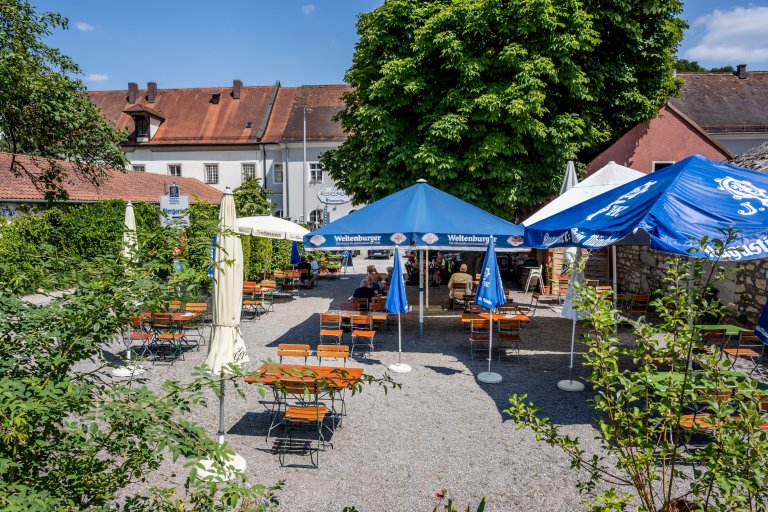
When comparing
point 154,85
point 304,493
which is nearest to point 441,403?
point 304,493

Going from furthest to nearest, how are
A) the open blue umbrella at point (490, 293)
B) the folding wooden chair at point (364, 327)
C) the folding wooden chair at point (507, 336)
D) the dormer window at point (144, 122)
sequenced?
the dormer window at point (144, 122) → the folding wooden chair at point (364, 327) → the folding wooden chair at point (507, 336) → the open blue umbrella at point (490, 293)

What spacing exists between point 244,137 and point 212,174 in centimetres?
402

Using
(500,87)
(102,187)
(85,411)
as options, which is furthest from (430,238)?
(102,187)

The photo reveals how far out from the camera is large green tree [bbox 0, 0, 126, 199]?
878cm

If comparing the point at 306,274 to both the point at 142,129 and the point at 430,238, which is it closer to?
the point at 430,238

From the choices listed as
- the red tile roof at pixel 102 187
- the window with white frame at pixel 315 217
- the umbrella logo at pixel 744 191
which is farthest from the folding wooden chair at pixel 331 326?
the window with white frame at pixel 315 217

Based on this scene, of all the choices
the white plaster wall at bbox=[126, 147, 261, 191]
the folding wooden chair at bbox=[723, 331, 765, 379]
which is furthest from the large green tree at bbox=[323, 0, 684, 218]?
the white plaster wall at bbox=[126, 147, 261, 191]

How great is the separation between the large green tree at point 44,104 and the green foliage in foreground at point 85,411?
6.67m

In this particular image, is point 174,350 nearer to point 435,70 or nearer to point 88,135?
point 88,135

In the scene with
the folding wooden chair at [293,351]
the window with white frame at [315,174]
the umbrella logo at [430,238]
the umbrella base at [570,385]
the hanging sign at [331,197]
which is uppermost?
the window with white frame at [315,174]

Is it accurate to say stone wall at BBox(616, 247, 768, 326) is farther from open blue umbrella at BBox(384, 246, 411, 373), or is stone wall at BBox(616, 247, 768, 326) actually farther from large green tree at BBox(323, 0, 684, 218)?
open blue umbrella at BBox(384, 246, 411, 373)

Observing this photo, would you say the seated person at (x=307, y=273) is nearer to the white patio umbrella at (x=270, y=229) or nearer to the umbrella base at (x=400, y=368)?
the white patio umbrella at (x=270, y=229)

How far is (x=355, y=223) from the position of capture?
37.6 feet

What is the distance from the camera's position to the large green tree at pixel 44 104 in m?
8.78
